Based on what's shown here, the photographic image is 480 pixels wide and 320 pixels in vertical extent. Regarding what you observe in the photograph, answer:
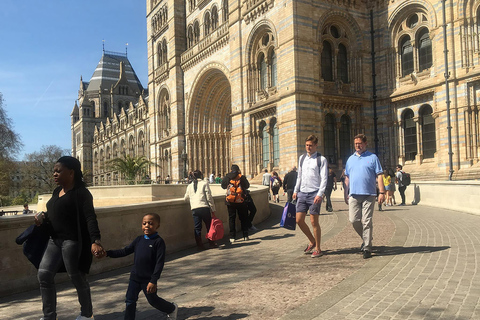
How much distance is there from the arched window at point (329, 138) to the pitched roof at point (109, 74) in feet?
239

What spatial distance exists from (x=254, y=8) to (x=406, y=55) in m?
9.69

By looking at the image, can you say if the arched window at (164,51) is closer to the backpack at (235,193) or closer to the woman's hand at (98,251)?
the backpack at (235,193)

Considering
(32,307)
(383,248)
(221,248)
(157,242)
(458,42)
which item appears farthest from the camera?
(458,42)

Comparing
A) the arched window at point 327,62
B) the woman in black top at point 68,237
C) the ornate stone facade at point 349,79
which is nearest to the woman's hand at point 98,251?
the woman in black top at point 68,237

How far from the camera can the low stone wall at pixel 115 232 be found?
571 centimetres

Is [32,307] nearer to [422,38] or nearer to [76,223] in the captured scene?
[76,223]

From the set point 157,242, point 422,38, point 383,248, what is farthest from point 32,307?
point 422,38

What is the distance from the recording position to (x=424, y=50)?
22.1 m

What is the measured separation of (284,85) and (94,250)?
66.4ft

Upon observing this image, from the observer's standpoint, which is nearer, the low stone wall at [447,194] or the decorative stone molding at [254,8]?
the low stone wall at [447,194]

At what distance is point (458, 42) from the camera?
19672 millimetres

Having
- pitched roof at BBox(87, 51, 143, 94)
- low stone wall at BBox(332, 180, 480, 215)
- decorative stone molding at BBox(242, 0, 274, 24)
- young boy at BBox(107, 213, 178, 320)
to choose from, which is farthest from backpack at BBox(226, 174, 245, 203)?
pitched roof at BBox(87, 51, 143, 94)

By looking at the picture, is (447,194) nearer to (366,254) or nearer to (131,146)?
(366,254)

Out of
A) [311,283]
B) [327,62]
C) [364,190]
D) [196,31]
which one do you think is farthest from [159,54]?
[311,283]
